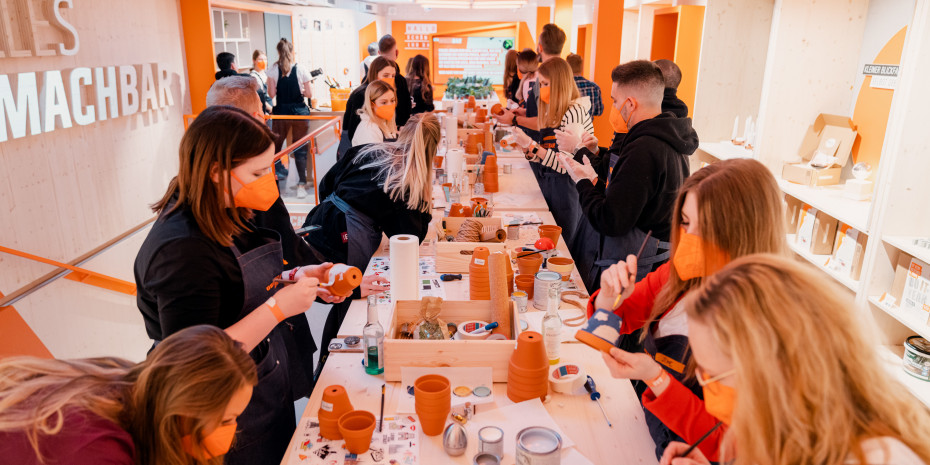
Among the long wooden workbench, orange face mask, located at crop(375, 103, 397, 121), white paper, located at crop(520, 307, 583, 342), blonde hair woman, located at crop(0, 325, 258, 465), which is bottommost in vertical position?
the long wooden workbench

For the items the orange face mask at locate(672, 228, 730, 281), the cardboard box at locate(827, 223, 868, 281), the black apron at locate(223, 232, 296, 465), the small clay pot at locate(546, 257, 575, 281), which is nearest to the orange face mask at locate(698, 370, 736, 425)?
the orange face mask at locate(672, 228, 730, 281)

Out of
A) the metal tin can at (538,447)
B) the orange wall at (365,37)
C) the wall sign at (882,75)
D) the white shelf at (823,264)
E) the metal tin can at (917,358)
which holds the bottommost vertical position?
the metal tin can at (917,358)

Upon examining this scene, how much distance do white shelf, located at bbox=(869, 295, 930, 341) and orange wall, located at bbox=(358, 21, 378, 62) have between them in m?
16.9

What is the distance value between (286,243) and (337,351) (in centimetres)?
60

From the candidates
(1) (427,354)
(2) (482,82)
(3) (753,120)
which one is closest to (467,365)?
(1) (427,354)

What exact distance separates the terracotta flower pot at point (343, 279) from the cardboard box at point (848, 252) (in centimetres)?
301

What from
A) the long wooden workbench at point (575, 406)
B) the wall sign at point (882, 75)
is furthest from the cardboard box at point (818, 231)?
the long wooden workbench at point (575, 406)

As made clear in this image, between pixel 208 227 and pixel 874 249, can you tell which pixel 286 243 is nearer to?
pixel 208 227

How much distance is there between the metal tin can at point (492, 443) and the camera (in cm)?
172

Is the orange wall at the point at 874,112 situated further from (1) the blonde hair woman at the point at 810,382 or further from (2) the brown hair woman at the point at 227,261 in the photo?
(2) the brown hair woman at the point at 227,261

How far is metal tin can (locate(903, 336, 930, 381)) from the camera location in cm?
299

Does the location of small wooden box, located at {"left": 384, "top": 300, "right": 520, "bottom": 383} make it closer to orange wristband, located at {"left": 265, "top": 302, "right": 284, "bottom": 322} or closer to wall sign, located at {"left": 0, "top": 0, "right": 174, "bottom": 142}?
orange wristband, located at {"left": 265, "top": 302, "right": 284, "bottom": 322}

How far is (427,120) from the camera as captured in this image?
342 cm

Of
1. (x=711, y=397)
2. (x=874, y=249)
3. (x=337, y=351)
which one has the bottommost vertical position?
(x=337, y=351)
